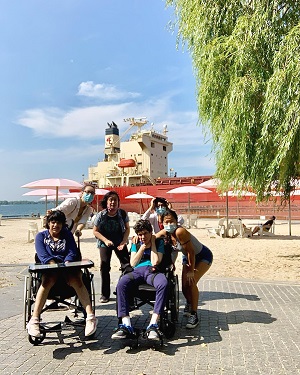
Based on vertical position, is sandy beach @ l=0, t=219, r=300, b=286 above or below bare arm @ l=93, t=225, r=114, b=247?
below

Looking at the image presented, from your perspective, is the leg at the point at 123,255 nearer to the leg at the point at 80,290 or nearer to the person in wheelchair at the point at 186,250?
the person in wheelchair at the point at 186,250

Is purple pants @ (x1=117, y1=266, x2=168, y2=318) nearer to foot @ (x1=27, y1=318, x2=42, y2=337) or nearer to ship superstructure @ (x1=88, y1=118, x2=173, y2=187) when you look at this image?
foot @ (x1=27, y1=318, x2=42, y2=337)

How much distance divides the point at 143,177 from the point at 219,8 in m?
32.8

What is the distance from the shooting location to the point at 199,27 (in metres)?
8.79

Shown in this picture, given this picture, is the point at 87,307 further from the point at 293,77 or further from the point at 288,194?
the point at 288,194

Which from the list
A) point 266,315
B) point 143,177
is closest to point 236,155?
point 266,315

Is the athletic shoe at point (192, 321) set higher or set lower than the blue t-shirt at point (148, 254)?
lower

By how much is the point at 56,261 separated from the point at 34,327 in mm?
688

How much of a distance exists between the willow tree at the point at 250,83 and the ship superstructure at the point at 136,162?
3148 centimetres

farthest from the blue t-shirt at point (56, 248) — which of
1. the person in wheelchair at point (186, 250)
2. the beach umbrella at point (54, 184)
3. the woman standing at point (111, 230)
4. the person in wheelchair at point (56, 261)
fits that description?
the beach umbrella at point (54, 184)

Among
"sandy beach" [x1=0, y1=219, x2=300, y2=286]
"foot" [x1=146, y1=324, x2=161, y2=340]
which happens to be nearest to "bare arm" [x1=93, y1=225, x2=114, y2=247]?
"foot" [x1=146, y1=324, x2=161, y2=340]

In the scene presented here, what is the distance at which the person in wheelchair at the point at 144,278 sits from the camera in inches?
149

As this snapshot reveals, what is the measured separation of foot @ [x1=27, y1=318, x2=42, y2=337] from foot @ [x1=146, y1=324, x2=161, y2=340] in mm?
1023

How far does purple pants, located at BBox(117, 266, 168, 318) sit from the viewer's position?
12.8 feet
